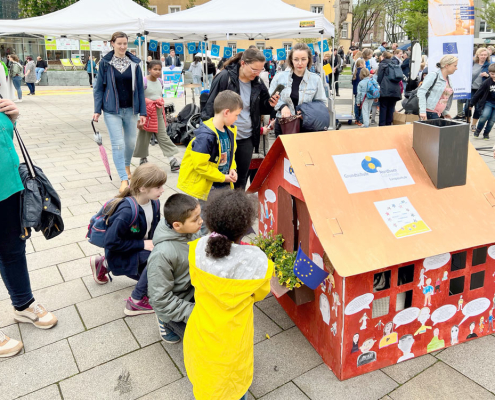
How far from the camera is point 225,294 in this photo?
1868mm

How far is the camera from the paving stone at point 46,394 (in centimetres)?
222

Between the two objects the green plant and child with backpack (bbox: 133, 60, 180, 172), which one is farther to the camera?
child with backpack (bbox: 133, 60, 180, 172)

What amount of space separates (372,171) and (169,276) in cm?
124

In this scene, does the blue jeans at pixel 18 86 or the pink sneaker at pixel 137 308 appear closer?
the pink sneaker at pixel 137 308

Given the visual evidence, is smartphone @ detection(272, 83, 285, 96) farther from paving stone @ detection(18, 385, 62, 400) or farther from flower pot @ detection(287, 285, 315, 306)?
paving stone @ detection(18, 385, 62, 400)

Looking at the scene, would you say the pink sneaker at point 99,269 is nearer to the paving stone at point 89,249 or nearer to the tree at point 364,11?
the paving stone at point 89,249

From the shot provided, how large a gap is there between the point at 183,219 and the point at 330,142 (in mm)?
917

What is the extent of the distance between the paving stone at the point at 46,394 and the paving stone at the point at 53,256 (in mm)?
1545

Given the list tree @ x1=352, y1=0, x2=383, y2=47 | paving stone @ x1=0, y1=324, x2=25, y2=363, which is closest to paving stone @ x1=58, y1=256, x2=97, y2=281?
paving stone @ x1=0, y1=324, x2=25, y2=363

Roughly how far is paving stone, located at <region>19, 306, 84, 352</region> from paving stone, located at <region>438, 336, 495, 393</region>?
221 cm

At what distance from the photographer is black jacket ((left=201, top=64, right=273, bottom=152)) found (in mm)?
4016

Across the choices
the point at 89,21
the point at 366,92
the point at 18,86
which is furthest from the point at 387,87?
the point at 18,86

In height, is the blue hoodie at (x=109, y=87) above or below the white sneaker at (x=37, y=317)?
above

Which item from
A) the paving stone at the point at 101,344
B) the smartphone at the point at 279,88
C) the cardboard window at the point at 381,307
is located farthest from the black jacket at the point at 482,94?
the paving stone at the point at 101,344
